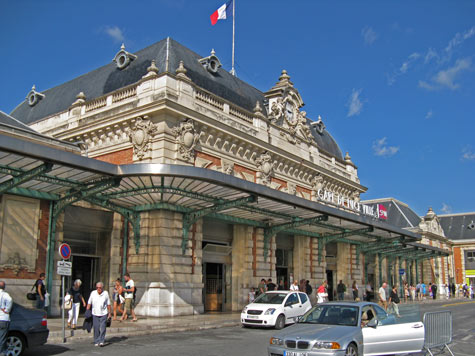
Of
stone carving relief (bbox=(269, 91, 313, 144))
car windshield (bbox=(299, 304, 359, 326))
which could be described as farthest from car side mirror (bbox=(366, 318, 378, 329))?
stone carving relief (bbox=(269, 91, 313, 144))

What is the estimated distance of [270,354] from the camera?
9.34 meters

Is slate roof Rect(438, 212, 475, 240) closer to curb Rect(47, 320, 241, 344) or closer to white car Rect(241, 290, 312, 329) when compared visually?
white car Rect(241, 290, 312, 329)

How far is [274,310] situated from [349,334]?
8.55 m

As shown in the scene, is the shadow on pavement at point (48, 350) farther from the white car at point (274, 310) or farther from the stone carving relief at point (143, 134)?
the stone carving relief at point (143, 134)

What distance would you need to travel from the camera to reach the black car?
1038 centimetres

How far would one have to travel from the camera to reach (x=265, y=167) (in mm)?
27906

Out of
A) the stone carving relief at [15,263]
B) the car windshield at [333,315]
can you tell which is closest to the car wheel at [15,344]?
the car windshield at [333,315]

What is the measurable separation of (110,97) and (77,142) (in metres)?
2.99

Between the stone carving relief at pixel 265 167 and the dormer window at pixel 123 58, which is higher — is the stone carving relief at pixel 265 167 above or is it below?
below

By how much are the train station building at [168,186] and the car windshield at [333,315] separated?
737cm

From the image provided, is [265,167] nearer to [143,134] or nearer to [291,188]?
[291,188]

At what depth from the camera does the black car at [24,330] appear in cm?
1038

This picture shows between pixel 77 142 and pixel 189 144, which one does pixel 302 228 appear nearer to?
pixel 189 144

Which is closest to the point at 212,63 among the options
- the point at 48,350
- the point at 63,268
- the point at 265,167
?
the point at 265,167
